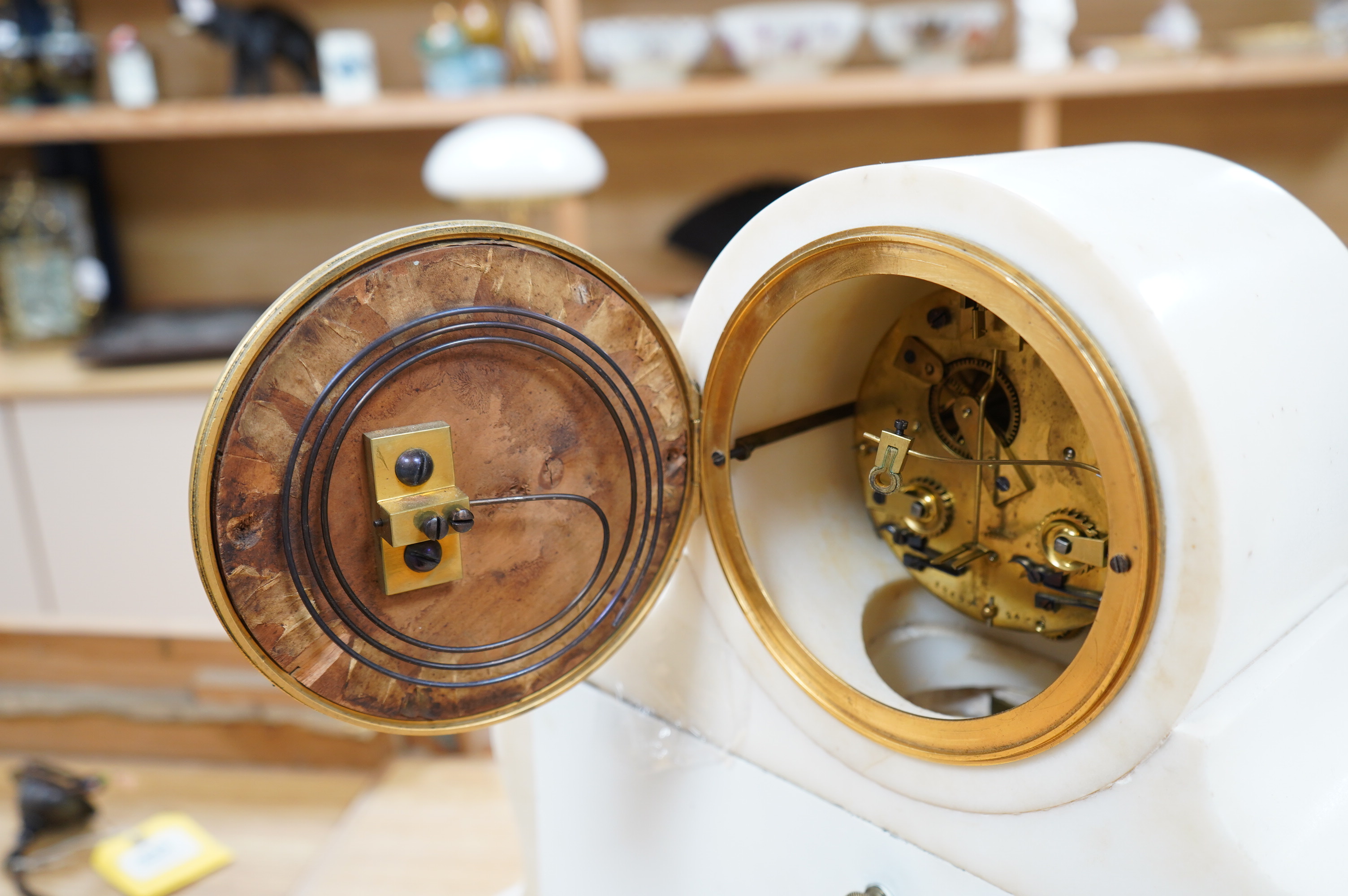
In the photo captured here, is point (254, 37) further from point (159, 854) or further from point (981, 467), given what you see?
point (981, 467)

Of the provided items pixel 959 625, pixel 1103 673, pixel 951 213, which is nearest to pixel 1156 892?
pixel 1103 673

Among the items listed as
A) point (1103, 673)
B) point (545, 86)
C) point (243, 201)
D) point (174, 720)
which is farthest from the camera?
point (243, 201)

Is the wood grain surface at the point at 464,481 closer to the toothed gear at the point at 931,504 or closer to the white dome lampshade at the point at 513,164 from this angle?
the toothed gear at the point at 931,504

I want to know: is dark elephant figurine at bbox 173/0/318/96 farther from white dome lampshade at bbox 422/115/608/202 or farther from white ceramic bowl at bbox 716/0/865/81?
white ceramic bowl at bbox 716/0/865/81

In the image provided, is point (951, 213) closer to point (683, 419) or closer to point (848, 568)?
point (683, 419)

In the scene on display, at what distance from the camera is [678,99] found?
1.72m

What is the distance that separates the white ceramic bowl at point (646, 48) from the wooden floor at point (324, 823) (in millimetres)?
1201

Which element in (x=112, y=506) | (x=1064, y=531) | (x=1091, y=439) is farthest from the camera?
(x=112, y=506)

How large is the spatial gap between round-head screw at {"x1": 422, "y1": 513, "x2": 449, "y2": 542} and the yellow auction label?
94cm

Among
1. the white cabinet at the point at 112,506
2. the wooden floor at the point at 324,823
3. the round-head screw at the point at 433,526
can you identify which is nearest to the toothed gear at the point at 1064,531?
the round-head screw at the point at 433,526

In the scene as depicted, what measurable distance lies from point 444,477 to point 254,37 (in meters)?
1.59

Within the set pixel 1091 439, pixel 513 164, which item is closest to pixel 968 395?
pixel 1091 439

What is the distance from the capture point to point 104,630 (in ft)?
5.39

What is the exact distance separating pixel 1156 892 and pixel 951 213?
1.40ft
